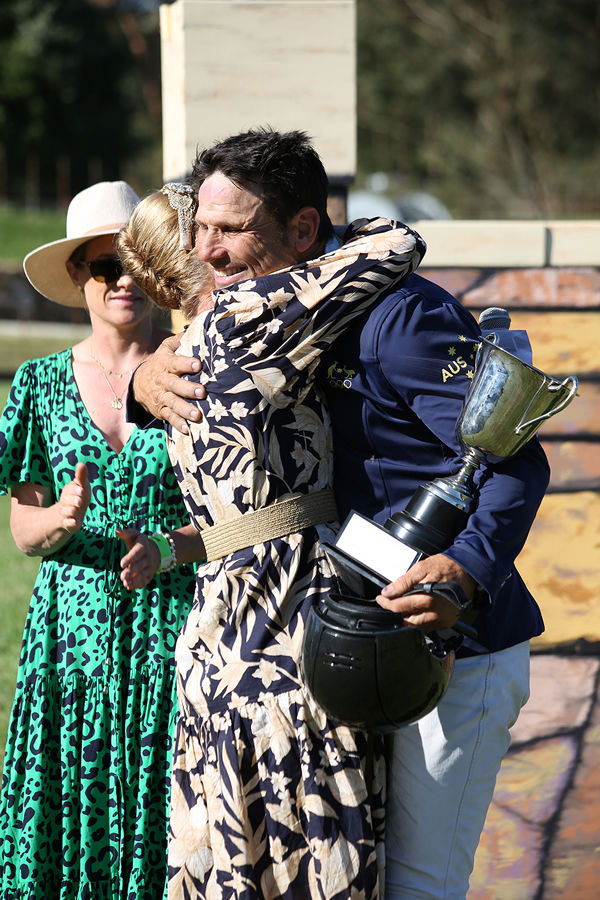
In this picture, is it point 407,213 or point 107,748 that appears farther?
point 407,213

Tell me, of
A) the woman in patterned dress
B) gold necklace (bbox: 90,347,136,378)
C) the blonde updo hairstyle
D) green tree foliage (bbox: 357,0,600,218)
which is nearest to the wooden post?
gold necklace (bbox: 90,347,136,378)

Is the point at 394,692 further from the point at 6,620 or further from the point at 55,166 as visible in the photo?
the point at 55,166

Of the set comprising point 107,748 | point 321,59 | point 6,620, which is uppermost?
point 321,59

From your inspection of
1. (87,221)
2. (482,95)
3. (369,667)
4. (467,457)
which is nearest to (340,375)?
(467,457)

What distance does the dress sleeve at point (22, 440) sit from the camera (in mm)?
2984

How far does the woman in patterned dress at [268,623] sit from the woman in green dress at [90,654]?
2.53ft

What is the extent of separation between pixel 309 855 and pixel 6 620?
4.83 m

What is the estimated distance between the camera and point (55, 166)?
33.6 meters

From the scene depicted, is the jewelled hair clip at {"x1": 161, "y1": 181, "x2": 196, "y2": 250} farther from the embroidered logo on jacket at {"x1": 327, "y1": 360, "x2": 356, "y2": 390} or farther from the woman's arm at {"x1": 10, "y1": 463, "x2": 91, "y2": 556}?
the woman's arm at {"x1": 10, "y1": 463, "x2": 91, "y2": 556}

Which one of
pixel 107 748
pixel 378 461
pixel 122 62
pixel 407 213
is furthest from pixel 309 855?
pixel 122 62

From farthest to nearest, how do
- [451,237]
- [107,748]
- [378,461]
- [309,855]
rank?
[451,237] < [107,748] < [378,461] < [309,855]

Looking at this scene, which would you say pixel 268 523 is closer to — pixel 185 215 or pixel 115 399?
pixel 185 215

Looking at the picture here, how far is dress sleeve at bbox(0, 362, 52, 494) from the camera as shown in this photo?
2.98 m

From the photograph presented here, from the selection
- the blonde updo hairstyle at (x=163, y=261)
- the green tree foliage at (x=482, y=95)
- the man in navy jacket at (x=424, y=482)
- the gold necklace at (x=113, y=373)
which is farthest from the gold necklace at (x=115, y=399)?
the green tree foliage at (x=482, y=95)
